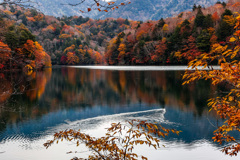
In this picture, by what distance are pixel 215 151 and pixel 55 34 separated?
16401 cm

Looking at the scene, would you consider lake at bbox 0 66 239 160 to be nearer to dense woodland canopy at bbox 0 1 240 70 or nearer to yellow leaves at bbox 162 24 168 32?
dense woodland canopy at bbox 0 1 240 70

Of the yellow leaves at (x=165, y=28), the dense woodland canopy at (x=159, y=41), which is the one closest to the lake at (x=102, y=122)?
the dense woodland canopy at (x=159, y=41)

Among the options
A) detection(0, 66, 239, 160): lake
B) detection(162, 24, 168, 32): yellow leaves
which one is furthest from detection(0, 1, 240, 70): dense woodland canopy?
detection(0, 66, 239, 160): lake

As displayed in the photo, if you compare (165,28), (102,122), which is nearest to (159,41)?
(165,28)

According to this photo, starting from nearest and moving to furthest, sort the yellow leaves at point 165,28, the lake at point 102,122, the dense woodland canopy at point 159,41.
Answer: the lake at point 102,122
the dense woodland canopy at point 159,41
the yellow leaves at point 165,28

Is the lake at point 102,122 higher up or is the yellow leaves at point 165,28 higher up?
the yellow leaves at point 165,28

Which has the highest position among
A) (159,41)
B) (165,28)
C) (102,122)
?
(165,28)

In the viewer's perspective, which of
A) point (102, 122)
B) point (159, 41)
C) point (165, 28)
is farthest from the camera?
point (165, 28)

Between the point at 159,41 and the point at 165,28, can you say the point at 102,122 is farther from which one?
the point at 165,28

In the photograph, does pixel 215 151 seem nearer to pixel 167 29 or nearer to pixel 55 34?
pixel 167 29

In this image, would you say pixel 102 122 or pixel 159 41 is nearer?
pixel 102 122

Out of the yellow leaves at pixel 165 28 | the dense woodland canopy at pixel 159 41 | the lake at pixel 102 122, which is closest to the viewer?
the lake at pixel 102 122

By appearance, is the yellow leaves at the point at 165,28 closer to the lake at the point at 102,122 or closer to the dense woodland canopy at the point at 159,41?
the dense woodland canopy at the point at 159,41

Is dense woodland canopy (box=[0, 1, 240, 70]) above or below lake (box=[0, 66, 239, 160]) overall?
above
